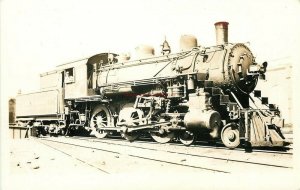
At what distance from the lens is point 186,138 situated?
6828 millimetres

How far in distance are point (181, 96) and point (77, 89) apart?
375 centimetres

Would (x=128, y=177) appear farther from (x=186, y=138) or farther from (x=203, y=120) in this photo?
(x=186, y=138)

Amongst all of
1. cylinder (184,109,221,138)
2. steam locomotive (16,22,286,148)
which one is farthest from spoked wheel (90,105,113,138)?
cylinder (184,109,221,138)

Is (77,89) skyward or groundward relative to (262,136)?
skyward

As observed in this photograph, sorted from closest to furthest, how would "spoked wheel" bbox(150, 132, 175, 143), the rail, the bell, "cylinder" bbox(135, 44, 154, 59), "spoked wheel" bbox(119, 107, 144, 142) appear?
"spoked wheel" bbox(150, 132, 175, 143), "spoked wheel" bbox(119, 107, 144, 142), the bell, "cylinder" bbox(135, 44, 154, 59), the rail

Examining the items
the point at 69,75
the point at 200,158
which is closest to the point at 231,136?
the point at 200,158

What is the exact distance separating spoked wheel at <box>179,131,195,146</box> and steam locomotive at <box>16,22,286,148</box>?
0.02 meters

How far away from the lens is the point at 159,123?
696cm

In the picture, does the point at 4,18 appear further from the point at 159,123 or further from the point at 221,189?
the point at 221,189

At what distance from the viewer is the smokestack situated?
6.79m

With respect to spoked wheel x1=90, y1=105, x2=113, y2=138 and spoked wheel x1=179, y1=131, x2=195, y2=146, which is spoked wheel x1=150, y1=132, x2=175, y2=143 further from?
spoked wheel x1=90, y1=105, x2=113, y2=138

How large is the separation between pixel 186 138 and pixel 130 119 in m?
1.47

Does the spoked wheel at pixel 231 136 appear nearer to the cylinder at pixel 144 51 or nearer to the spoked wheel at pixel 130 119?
the spoked wheel at pixel 130 119

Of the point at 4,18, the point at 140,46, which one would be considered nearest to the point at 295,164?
the point at 140,46
